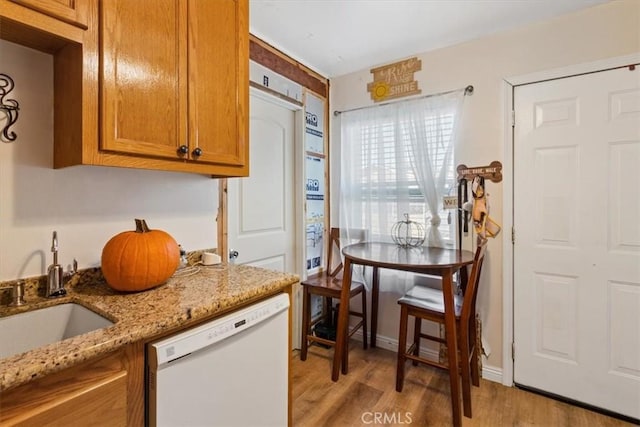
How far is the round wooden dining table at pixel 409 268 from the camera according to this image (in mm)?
1695

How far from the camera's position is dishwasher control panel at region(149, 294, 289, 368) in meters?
0.85

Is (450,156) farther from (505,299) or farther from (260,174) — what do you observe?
(260,174)

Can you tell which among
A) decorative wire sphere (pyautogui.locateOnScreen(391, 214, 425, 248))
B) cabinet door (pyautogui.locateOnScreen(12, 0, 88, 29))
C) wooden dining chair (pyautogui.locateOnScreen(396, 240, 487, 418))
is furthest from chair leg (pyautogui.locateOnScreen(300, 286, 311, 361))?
cabinet door (pyautogui.locateOnScreen(12, 0, 88, 29))

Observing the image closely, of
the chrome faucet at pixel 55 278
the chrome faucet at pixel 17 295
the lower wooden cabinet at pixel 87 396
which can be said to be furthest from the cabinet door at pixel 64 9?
the lower wooden cabinet at pixel 87 396

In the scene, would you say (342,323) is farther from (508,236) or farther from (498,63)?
(498,63)

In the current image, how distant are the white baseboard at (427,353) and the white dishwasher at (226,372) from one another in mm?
1442

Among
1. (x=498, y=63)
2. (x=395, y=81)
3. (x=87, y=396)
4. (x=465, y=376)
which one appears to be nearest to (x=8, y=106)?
(x=87, y=396)

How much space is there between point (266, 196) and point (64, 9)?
58.6 inches

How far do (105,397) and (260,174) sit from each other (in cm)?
164

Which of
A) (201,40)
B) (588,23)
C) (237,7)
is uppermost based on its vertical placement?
(588,23)

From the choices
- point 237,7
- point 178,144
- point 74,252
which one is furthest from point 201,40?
point 74,252

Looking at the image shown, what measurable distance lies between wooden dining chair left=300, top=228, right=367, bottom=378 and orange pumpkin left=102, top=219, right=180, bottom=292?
4.30 feet

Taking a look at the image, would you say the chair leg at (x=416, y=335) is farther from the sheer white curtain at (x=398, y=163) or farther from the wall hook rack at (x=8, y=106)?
the wall hook rack at (x=8, y=106)

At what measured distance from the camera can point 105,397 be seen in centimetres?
76
